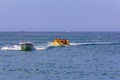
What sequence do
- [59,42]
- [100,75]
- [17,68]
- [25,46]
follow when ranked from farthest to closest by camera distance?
[59,42] → [25,46] → [17,68] → [100,75]

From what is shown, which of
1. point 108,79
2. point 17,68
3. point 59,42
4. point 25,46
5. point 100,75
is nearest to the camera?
point 108,79

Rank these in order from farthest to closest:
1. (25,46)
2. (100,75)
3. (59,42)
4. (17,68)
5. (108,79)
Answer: (59,42) < (25,46) < (17,68) < (100,75) < (108,79)

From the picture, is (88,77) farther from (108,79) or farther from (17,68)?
(17,68)

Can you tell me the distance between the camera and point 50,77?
129ft

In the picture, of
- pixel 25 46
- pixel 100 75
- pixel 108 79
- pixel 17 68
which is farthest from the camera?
pixel 25 46

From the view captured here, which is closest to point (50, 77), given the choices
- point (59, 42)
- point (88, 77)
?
point (88, 77)

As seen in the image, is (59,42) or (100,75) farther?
(59,42)

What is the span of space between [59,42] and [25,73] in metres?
52.6

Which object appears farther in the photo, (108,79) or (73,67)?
(73,67)

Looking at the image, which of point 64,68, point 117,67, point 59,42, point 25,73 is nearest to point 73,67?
point 64,68

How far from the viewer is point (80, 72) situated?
4325cm

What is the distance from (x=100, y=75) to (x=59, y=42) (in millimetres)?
53825

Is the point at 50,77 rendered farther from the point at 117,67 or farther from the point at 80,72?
the point at 117,67

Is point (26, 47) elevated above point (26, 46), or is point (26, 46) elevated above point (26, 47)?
point (26, 46)
